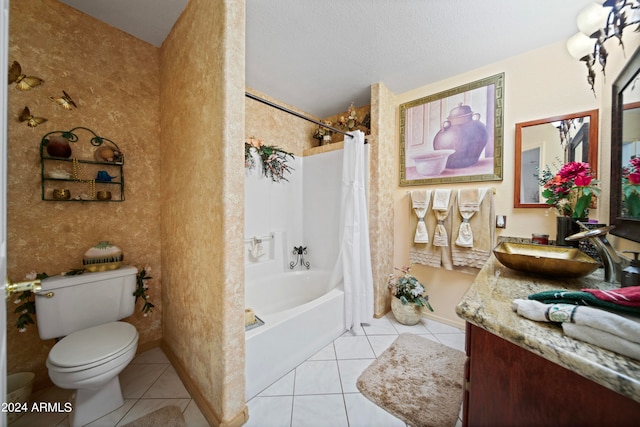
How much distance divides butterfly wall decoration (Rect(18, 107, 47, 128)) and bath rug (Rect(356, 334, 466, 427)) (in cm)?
268

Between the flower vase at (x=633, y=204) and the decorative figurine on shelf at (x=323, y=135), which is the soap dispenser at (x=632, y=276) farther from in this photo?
the decorative figurine on shelf at (x=323, y=135)

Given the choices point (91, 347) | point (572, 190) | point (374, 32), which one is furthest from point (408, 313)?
point (374, 32)

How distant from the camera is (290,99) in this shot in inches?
102

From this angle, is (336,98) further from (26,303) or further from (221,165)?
(26,303)

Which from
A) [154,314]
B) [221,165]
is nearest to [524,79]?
[221,165]

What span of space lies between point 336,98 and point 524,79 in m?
1.73

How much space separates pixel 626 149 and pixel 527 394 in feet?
4.51

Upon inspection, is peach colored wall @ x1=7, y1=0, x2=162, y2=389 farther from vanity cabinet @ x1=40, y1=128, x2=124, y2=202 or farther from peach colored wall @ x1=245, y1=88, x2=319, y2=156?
peach colored wall @ x1=245, y1=88, x2=319, y2=156

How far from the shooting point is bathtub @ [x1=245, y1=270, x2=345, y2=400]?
4.51ft

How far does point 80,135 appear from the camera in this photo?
1.50m

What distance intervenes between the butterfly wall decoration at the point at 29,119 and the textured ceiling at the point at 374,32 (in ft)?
2.69

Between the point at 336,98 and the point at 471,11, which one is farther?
the point at 336,98

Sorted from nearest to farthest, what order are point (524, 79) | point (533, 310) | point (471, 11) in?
point (533, 310)
point (471, 11)
point (524, 79)

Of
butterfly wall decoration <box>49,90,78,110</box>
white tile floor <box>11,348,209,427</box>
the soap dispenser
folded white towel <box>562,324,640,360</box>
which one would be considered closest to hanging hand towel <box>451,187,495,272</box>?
the soap dispenser
